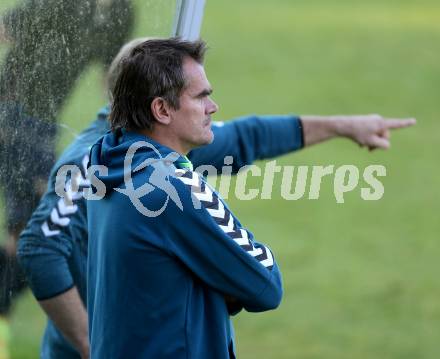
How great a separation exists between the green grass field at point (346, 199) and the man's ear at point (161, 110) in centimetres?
81

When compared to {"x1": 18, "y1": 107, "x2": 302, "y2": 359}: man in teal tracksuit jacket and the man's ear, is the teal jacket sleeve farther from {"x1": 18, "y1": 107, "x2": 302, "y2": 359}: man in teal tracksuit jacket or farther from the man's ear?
{"x1": 18, "y1": 107, "x2": 302, "y2": 359}: man in teal tracksuit jacket

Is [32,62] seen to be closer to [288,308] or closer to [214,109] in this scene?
[214,109]

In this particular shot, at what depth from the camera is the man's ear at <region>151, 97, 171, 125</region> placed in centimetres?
238

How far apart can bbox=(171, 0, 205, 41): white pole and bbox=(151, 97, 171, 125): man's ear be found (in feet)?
2.87

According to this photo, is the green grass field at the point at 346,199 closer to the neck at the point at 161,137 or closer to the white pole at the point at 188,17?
the white pole at the point at 188,17

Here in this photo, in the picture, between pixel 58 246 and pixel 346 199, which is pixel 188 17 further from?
pixel 346 199

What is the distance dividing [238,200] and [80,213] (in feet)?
18.0

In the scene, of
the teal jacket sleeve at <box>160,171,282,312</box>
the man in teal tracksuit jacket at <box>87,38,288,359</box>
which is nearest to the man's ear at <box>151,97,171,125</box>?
the man in teal tracksuit jacket at <box>87,38,288,359</box>

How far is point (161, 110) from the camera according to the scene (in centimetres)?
239

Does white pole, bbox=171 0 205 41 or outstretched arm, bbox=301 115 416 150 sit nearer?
white pole, bbox=171 0 205 41

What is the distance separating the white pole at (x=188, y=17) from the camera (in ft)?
10.6

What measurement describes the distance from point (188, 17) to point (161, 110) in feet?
3.01

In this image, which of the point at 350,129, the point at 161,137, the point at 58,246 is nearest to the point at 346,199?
the point at 350,129

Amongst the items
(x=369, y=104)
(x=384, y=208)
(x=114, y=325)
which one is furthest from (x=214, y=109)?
(x=369, y=104)
